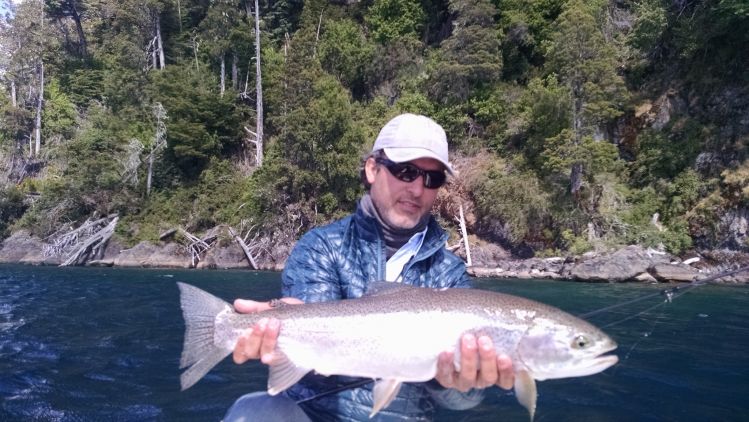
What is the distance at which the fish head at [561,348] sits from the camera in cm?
307

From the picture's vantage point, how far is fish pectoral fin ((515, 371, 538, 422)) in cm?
299

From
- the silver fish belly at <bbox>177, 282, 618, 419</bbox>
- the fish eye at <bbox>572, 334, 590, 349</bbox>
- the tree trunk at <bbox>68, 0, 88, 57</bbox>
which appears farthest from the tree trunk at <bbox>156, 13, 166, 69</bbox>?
the fish eye at <bbox>572, 334, 590, 349</bbox>

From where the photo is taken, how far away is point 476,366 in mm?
3031

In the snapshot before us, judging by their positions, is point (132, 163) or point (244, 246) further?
point (132, 163)

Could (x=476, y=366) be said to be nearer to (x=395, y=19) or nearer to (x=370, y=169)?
(x=370, y=169)

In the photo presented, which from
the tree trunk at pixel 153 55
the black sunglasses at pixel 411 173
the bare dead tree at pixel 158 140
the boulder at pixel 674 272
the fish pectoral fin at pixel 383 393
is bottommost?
the boulder at pixel 674 272

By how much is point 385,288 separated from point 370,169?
3.73ft

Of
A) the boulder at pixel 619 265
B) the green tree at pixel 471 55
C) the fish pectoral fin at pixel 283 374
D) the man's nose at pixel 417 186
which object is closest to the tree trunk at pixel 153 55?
the green tree at pixel 471 55

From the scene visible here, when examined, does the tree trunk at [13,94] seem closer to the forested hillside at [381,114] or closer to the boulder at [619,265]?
the forested hillside at [381,114]

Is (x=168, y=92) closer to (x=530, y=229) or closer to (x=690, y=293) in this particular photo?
(x=530, y=229)

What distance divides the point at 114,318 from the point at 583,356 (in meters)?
11.6

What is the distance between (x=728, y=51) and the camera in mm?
25906

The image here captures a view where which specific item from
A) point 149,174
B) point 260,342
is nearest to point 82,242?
point 149,174

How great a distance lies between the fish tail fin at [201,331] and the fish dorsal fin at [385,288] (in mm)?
937
